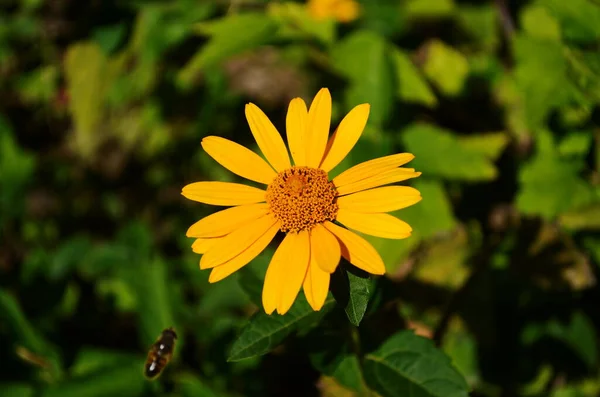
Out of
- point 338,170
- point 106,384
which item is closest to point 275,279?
point 338,170

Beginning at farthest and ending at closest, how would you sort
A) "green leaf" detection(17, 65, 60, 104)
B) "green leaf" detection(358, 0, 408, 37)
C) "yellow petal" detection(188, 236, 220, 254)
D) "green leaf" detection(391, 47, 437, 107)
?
"green leaf" detection(17, 65, 60, 104) → "green leaf" detection(358, 0, 408, 37) → "green leaf" detection(391, 47, 437, 107) → "yellow petal" detection(188, 236, 220, 254)

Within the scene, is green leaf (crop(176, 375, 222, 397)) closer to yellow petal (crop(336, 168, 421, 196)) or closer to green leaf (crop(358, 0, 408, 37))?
yellow petal (crop(336, 168, 421, 196))

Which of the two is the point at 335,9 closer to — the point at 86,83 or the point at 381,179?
the point at 86,83

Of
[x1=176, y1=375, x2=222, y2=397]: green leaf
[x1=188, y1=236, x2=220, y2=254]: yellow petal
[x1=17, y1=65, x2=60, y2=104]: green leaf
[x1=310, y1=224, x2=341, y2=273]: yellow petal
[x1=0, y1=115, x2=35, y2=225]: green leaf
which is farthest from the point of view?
[x1=17, y1=65, x2=60, y2=104]: green leaf

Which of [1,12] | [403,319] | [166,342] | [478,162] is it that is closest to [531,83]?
[478,162]

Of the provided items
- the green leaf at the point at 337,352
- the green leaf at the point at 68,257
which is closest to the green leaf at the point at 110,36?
the green leaf at the point at 68,257

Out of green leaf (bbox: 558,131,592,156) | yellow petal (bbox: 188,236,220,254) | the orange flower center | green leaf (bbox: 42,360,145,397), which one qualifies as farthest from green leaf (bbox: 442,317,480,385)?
yellow petal (bbox: 188,236,220,254)

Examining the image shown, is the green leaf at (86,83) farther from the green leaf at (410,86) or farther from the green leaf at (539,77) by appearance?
the green leaf at (539,77)
